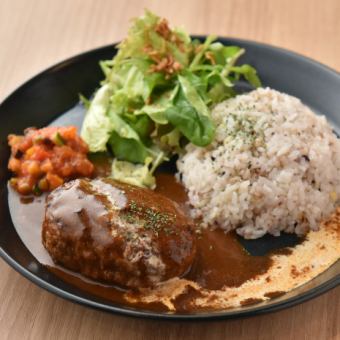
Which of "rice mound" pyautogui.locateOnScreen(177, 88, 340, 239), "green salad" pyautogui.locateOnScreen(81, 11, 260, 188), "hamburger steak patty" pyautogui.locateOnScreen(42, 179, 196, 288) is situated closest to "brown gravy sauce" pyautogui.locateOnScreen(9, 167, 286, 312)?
"hamburger steak patty" pyautogui.locateOnScreen(42, 179, 196, 288)

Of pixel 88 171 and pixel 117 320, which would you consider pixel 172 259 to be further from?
pixel 88 171

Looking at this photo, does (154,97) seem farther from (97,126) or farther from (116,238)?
(116,238)

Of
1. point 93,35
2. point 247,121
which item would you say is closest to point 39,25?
point 93,35

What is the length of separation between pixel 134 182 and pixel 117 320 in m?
1.24

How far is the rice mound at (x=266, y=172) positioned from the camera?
426 centimetres

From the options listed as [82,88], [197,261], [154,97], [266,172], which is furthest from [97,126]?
[197,261]

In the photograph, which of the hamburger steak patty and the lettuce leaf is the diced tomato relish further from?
the hamburger steak patty

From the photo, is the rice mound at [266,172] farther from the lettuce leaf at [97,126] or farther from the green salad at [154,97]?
the lettuce leaf at [97,126]

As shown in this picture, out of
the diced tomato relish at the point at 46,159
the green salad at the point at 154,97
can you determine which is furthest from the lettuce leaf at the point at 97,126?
the diced tomato relish at the point at 46,159

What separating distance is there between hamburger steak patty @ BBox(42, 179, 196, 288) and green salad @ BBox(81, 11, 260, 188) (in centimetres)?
82

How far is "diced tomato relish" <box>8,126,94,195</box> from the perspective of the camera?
14.4ft

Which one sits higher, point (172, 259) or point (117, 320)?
point (172, 259)

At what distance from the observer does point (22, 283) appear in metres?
3.86

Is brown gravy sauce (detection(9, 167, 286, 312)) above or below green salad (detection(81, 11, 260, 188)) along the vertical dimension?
below
